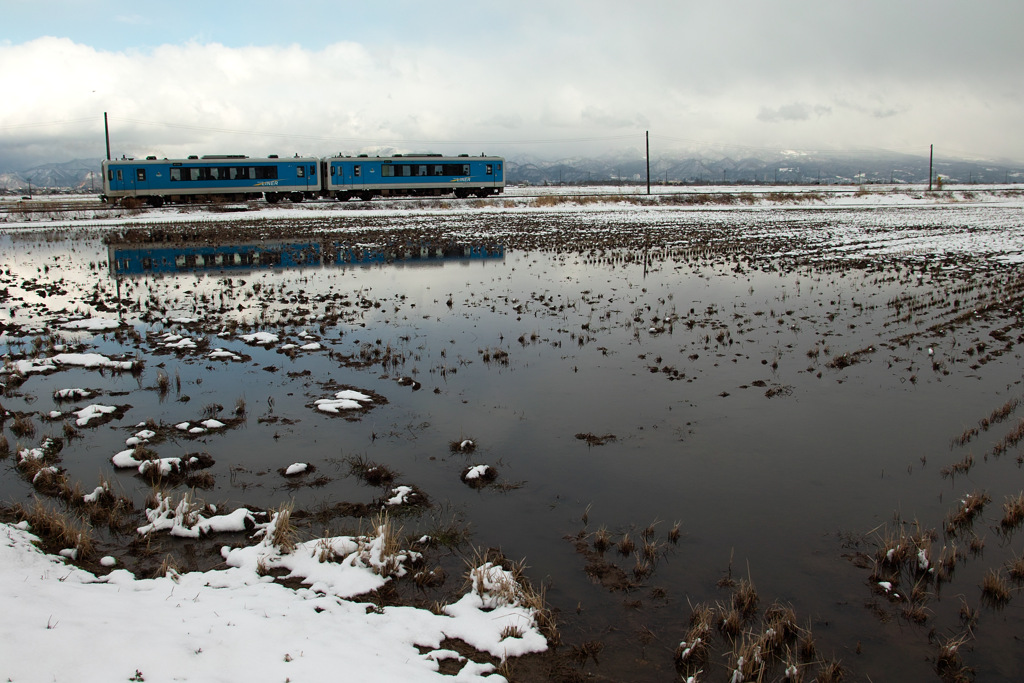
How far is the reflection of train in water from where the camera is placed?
22828 millimetres

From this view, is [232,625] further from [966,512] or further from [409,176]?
[409,176]

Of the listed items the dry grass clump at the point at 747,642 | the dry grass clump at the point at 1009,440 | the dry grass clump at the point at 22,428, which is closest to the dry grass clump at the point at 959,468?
the dry grass clump at the point at 1009,440

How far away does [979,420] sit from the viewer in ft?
27.4

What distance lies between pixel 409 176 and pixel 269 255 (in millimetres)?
35436

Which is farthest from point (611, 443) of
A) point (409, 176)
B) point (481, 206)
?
point (409, 176)

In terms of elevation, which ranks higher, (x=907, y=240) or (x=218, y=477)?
(x=907, y=240)

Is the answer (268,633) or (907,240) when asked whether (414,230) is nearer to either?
(907,240)

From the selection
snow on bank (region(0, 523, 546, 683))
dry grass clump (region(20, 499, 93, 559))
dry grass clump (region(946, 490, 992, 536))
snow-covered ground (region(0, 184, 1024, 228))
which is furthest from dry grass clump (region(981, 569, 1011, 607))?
snow-covered ground (region(0, 184, 1024, 228))

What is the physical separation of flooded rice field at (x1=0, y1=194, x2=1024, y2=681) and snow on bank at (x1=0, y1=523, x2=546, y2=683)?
0.36 meters

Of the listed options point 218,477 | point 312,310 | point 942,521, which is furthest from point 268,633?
point 312,310

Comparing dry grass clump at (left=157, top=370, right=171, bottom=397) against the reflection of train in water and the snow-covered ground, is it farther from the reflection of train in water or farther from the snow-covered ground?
the snow-covered ground

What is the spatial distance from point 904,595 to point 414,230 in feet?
106

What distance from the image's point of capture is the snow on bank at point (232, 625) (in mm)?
3932

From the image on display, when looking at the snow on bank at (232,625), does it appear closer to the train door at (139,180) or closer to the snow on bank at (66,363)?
the snow on bank at (66,363)
